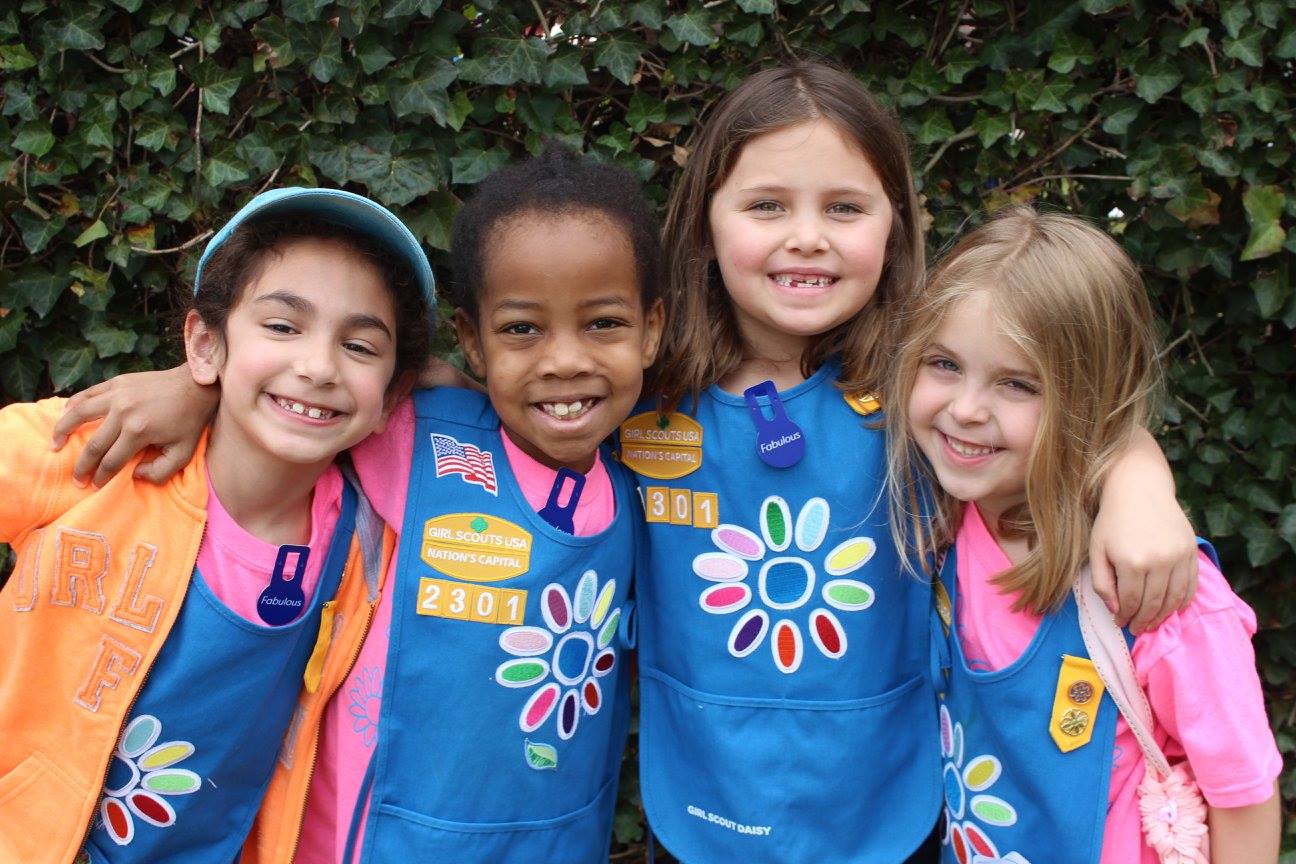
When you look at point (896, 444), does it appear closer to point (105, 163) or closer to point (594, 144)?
point (594, 144)

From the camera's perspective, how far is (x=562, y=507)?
201cm

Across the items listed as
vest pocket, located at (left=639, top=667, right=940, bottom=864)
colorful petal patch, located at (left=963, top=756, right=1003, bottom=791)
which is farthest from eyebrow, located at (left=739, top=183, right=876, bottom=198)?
colorful petal patch, located at (left=963, top=756, right=1003, bottom=791)

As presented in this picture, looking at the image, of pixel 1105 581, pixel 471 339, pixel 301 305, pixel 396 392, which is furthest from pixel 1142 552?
pixel 301 305

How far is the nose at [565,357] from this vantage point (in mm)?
1911

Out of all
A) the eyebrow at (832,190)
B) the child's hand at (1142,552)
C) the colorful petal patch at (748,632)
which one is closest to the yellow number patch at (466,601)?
the colorful petal patch at (748,632)

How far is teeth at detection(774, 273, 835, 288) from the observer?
2.07 meters

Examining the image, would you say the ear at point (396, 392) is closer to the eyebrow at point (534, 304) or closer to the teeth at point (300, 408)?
the teeth at point (300, 408)

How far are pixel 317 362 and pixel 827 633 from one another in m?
1.02

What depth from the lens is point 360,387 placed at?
6.18 ft

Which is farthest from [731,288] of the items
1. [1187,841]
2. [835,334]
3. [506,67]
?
[1187,841]

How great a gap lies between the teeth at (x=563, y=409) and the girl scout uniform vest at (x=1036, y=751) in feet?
2.51

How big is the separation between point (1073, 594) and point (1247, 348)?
1054mm

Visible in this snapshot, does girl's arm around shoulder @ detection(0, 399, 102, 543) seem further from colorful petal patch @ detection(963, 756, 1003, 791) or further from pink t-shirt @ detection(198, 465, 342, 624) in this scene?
colorful petal patch @ detection(963, 756, 1003, 791)

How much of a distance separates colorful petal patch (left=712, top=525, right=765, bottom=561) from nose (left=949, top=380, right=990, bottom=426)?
433 mm
